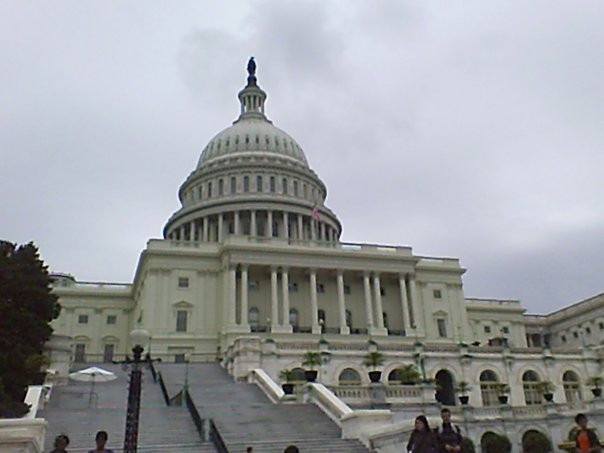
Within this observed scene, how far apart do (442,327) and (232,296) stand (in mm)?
25210

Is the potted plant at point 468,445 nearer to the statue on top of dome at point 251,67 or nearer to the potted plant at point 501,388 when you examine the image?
the potted plant at point 501,388

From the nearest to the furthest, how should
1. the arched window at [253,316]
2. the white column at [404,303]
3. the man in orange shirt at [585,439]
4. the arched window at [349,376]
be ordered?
the man in orange shirt at [585,439]
the arched window at [349,376]
the arched window at [253,316]
the white column at [404,303]

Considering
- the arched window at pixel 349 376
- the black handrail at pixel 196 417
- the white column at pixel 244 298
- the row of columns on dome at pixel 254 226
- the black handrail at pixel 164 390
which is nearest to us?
the black handrail at pixel 196 417

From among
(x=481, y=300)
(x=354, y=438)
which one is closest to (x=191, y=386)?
(x=354, y=438)

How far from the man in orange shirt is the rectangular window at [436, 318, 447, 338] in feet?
190

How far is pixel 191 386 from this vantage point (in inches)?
1385

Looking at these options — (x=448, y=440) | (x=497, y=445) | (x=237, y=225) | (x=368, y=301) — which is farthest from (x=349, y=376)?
(x=237, y=225)

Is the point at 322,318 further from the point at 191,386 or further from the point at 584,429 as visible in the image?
the point at 584,429

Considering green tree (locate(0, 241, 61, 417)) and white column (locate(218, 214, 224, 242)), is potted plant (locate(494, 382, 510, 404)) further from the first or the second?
white column (locate(218, 214, 224, 242))

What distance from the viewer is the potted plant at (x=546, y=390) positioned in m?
39.0

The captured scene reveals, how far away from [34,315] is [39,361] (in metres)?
3.31

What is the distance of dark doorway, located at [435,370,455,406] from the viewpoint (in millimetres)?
43000

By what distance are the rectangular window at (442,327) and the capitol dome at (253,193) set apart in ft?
57.1

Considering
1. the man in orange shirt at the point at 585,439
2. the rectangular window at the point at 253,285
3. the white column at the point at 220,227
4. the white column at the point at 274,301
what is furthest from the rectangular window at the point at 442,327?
the man in orange shirt at the point at 585,439
